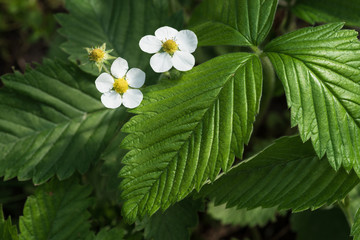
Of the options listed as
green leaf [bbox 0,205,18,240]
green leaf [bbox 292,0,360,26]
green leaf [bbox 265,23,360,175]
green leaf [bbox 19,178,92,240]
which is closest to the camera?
green leaf [bbox 265,23,360,175]

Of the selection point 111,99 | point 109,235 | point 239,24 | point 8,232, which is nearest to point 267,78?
point 239,24

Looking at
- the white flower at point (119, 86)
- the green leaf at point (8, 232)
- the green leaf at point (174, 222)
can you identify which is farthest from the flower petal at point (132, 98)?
the green leaf at point (8, 232)

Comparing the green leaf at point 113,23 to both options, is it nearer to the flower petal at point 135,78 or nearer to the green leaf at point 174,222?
the flower petal at point 135,78

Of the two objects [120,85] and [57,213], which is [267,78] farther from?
[57,213]

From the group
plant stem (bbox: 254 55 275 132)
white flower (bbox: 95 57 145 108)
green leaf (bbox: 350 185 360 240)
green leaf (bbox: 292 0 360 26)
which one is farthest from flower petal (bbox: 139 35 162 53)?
green leaf (bbox: 350 185 360 240)

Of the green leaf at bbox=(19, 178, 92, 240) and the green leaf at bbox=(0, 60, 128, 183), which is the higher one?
the green leaf at bbox=(0, 60, 128, 183)

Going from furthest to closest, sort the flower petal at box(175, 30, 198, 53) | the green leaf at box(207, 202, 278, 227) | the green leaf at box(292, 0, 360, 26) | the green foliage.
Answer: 1. the green leaf at box(207, 202, 278, 227)
2. the green foliage
3. the green leaf at box(292, 0, 360, 26)
4. the flower petal at box(175, 30, 198, 53)

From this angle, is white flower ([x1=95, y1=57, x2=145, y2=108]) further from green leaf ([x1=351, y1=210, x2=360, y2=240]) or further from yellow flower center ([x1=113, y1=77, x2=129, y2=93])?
green leaf ([x1=351, y1=210, x2=360, y2=240])
